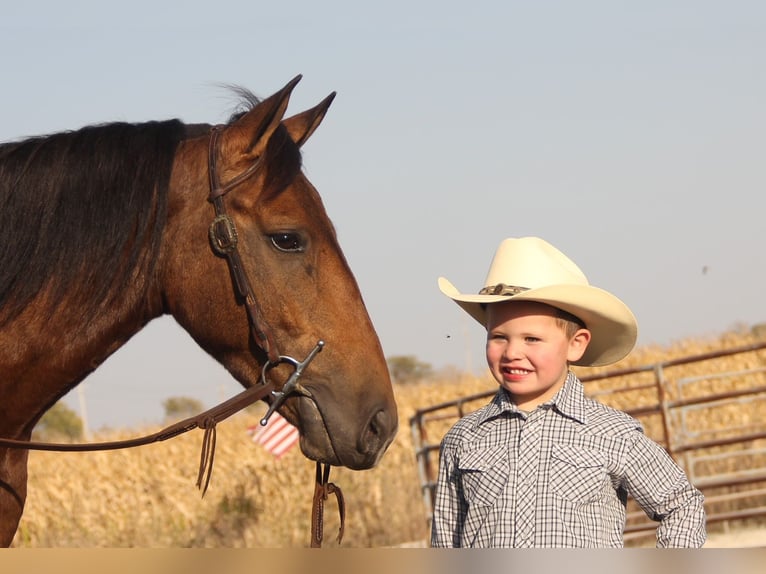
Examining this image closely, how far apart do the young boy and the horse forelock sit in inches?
42.6

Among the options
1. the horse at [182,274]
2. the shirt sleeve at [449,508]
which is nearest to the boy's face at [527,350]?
the shirt sleeve at [449,508]

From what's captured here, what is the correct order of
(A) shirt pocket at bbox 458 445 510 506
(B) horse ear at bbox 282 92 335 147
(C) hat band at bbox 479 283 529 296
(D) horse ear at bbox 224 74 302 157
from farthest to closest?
(B) horse ear at bbox 282 92 335 147 < (D) horse ear at bbox 224 74 302 157 < (C) hat band at bbox 479 283 529 296 < (A) shirt pocket at bbox 458 445 510 506

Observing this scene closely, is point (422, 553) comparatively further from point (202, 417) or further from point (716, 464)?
point (716, 464)

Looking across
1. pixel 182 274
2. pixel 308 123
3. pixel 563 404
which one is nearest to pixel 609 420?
pixel 563 404

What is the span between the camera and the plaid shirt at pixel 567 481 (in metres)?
2.90

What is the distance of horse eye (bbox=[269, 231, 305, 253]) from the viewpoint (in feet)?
11.7

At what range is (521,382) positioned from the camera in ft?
9.99

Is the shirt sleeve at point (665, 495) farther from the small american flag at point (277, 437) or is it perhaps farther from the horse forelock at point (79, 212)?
the small american flag at point (277, 437)

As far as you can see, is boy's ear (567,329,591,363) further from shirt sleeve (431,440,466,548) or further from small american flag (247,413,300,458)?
small american flag (247,413,300,458)

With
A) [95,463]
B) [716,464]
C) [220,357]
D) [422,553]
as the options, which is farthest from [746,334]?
[422,553]

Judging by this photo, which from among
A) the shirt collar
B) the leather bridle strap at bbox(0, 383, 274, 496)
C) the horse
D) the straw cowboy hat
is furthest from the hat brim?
the leather bridle strap at bbox(0, 383, 274, 496)

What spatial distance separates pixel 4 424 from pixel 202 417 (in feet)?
2.10

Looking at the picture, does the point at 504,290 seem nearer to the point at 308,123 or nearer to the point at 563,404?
the point at 563,404

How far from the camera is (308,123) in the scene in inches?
159
